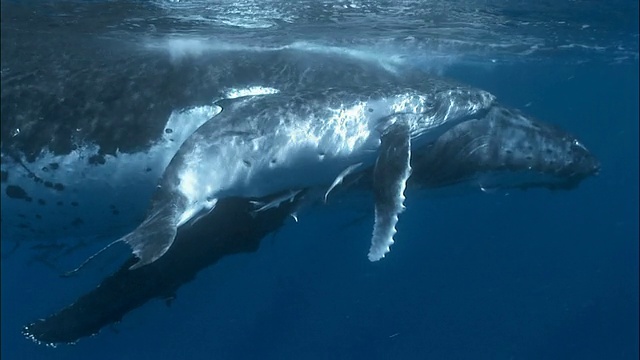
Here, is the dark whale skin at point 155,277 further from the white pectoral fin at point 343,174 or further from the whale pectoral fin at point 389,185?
the whale pectoral fin at point 389,185

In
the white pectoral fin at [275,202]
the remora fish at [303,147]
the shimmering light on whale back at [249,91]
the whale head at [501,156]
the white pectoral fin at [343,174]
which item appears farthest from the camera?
the whale head at [501,156]

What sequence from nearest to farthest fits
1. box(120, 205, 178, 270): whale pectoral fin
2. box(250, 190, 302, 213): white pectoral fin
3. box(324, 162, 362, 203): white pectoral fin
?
1. box(120, 205, 178, 270): whale pectoral fin
2. box(250, 190, 302, 213): white pectoral fin
3. box(324, 162, 362, 203): white pectoral fin

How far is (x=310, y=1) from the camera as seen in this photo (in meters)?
14.6

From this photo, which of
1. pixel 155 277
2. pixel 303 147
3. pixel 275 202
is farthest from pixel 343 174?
pixel 155 277

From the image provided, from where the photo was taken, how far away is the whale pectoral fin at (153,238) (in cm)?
756

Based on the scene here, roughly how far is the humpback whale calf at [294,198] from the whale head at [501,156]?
0.7 inches

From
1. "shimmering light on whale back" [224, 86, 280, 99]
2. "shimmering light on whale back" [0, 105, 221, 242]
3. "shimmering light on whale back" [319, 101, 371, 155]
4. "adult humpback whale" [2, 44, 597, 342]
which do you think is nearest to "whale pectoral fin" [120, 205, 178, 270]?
"adult humpback whale" [2, 44, 597, 342]

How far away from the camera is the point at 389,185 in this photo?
8602 millimetres

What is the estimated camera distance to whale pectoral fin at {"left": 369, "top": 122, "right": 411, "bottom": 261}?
8.28 meters

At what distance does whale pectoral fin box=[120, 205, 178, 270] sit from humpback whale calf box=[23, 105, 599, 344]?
4.71 feet

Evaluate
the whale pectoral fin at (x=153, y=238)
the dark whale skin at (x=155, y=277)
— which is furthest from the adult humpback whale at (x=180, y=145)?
the whale pectoral fin at (x=153, y=238)

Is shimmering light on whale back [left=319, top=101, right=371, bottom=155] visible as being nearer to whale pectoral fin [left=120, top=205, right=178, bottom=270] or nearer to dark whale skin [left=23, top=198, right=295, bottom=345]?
dark whale skin [left=23, top=198, right=295, bottom=345]

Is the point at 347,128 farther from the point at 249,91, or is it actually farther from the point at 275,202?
the point at 249,91

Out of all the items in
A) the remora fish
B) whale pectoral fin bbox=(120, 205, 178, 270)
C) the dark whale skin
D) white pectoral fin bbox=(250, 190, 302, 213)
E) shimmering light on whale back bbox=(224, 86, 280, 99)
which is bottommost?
the dark whale skin
